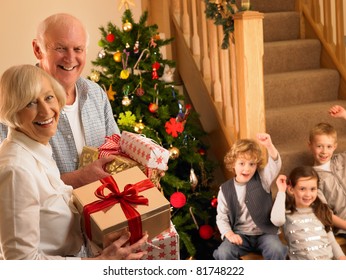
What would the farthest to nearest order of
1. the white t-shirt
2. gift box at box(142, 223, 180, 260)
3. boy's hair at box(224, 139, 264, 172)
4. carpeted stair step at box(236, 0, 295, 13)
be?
carpeted stair step at box(236, 0, 295, 13)
boy's hair at box(224, 139, 264, 172)
gift box at box(142, 223, 180, 260)
the white t-shirt

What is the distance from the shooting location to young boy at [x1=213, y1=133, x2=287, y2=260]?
2.27 metres

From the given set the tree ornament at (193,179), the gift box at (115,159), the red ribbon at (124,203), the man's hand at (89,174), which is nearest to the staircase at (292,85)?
the tree ornament at (193,179)

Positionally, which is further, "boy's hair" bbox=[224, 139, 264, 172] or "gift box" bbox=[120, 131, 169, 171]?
"boy's hair" bbox=[224, 139, 264, 172]

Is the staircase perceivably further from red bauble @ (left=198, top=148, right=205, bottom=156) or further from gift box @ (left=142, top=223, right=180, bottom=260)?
gift box @ (left=142, top=223, right=180, bottom=260)

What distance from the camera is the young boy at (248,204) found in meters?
2.27

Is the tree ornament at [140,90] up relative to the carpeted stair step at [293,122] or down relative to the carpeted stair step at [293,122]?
up

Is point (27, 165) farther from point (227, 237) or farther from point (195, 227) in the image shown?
point (195, 227)

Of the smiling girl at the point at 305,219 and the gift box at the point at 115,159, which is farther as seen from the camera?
the smiling girl at the point at 305,219

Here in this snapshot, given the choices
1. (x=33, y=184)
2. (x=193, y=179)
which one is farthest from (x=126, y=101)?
(x=33, y=184)

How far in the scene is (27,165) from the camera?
1.06 metres

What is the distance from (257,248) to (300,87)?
1213mm

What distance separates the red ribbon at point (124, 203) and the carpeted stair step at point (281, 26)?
2498 millimetres

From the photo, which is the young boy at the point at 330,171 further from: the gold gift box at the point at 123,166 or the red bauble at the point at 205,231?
the gold gift box at the point at 123,166

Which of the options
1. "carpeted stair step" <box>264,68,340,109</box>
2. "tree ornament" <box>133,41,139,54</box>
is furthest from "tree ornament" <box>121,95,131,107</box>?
"carpeted stair step" <box>264,68,340,109</box>
